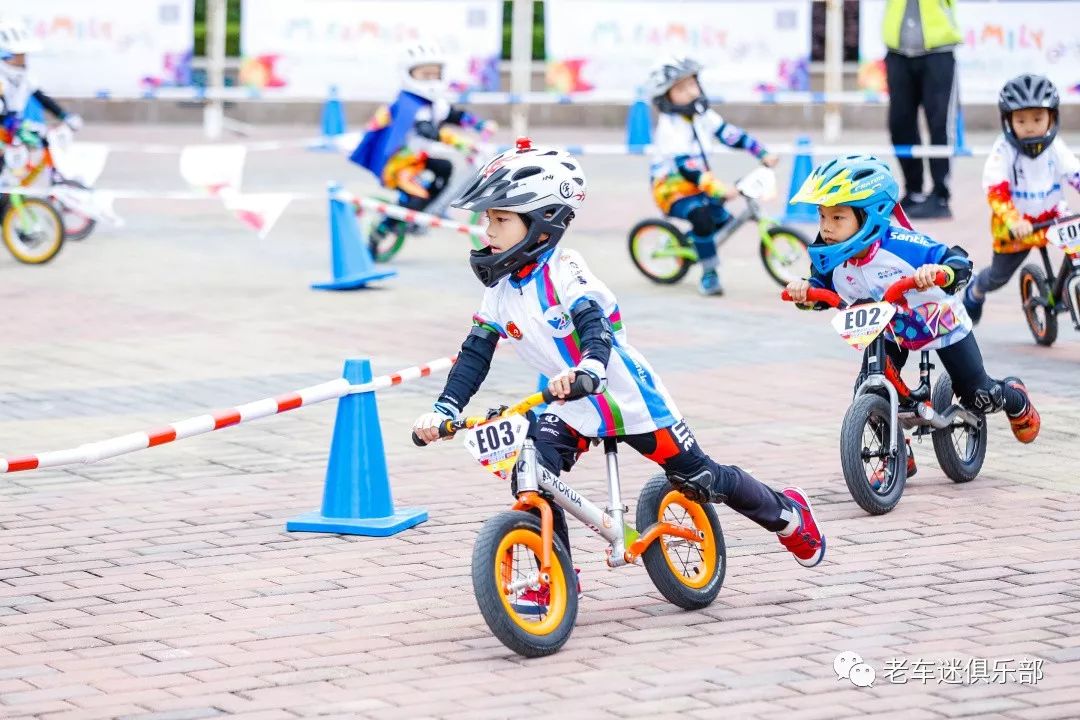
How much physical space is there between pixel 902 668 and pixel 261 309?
321 inches

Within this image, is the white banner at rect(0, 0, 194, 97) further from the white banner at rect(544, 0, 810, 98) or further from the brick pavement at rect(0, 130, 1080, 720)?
the brick pavement at rect(0, 130, 1080, 720)

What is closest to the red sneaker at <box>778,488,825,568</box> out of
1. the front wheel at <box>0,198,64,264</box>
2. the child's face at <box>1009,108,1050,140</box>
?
the child's face at <box>1009,108,1050,140</box>

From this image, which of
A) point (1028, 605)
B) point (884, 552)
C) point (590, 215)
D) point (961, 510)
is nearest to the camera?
point (1028, 605)

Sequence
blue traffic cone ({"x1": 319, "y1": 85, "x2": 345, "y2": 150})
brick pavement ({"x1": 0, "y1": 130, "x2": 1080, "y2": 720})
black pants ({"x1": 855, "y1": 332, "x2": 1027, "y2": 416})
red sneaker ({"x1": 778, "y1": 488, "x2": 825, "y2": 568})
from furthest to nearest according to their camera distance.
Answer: blue traffic cone ({"x1": 319, "y1": 85, "x2": 345, "y2": 150}) → black pants ({"x1": 855, "y1": 332, "x2": 1027, "y2": 416}) → red sneaker ({"x1": 778, "y1": 488, "x2": 825, "y2": 568}) → brick pavement ({"x1": 0, "y1": 130, "x2": 1080, "y2": 720})

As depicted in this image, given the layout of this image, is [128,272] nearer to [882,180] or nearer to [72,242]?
[72,242]

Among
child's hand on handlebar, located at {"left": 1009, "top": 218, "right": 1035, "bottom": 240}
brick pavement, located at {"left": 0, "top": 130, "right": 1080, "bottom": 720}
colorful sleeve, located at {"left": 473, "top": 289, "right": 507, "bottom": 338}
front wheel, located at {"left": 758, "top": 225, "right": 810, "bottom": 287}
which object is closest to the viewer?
brick pavement, located at {"left": 0, "top": 130, "right": 1080, "bottom": 720}

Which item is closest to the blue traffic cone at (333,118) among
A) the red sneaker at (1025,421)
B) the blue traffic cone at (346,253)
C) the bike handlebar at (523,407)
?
the blue traffic cone at (346,253)

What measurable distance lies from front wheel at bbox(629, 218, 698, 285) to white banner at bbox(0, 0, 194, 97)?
12.4 meters

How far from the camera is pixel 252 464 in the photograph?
8.66 m

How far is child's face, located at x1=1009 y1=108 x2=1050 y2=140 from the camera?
1038cm

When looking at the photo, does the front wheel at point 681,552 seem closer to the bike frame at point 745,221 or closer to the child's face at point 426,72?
the bike frame at point 745,221

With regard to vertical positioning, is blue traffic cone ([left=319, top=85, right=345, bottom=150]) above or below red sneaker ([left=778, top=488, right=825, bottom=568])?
above

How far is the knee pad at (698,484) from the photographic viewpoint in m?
6.09

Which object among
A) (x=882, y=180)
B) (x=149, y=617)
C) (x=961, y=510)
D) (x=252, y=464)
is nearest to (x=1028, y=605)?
(x=961, y=510)
